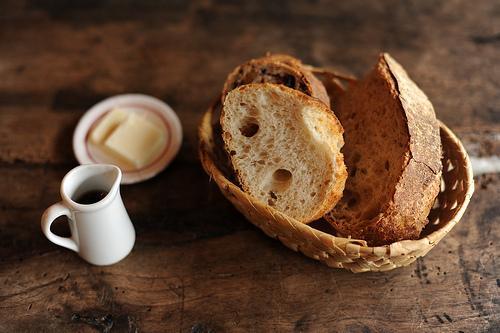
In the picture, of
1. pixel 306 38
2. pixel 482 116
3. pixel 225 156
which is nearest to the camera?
pixel 225 156

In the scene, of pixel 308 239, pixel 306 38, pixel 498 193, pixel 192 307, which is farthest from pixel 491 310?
pixel 306 38

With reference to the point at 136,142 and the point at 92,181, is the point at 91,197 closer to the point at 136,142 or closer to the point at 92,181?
the point at 92,181

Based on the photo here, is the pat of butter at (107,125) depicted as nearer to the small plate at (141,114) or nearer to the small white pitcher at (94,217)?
the small plate at (141,114)

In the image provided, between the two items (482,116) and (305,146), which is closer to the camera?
(305,146)

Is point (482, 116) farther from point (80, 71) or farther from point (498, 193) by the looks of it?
point (80, 71)

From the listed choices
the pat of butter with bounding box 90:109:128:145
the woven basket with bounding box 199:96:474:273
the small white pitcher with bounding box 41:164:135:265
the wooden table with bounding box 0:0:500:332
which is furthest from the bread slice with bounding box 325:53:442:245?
the pat of butter with bounding box 90:109:128:145

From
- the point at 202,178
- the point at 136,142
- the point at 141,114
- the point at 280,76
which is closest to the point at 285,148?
the point at 280,76

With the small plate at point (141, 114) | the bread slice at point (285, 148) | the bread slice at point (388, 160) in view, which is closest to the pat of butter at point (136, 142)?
the small plate at point (141, 114)
